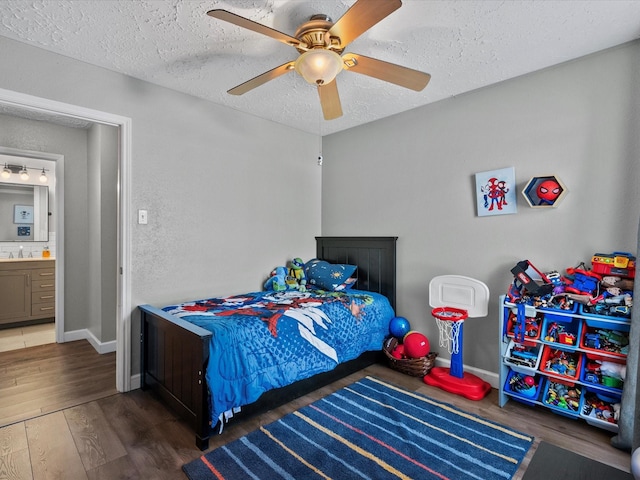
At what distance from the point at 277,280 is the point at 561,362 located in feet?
7.78

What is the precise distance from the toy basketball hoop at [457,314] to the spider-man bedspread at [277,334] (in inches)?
21.5

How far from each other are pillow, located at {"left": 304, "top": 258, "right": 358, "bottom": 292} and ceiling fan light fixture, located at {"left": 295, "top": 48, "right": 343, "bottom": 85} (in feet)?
6.50

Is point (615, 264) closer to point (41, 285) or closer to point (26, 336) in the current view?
point (26, 336)

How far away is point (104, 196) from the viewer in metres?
3.44

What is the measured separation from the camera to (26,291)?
4230 millimetres

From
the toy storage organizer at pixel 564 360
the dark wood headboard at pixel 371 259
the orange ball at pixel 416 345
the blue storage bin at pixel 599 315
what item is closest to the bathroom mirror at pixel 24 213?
the dark wood headboard at pixel 371 259

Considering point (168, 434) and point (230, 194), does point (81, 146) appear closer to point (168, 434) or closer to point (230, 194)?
point (230, 194)

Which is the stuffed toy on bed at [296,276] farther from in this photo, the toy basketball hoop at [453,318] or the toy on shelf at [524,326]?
the toy on shelf at [524,326]

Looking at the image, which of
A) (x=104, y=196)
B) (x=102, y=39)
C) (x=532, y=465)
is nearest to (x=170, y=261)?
(x=104, y=196)

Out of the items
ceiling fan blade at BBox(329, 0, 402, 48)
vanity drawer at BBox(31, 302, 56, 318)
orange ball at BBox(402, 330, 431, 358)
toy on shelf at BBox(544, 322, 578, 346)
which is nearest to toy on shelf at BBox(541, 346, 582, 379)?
toy on shelf at BBox(544, 322, 578, 346)

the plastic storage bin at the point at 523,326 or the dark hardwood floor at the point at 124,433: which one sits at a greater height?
the plastic storage bin at the point at 523,326

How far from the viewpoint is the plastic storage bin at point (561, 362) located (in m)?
2.08

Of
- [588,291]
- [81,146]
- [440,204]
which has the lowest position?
[588,291]

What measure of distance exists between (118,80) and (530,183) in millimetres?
3143
